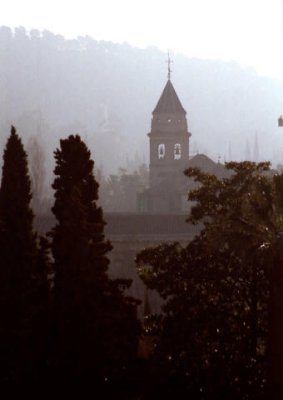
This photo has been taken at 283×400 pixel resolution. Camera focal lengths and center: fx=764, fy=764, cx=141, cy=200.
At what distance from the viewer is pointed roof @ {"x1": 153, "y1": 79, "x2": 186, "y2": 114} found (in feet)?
237

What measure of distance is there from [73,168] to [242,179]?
4.95m

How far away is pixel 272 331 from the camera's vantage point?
1709cm

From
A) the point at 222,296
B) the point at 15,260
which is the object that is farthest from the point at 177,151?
the point at 222,296

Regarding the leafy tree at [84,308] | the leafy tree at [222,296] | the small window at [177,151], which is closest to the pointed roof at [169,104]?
the small window at [177,151]

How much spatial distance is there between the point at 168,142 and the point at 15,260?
161 feet

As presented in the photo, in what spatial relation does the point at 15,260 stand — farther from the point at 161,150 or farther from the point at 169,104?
the point at 169,104

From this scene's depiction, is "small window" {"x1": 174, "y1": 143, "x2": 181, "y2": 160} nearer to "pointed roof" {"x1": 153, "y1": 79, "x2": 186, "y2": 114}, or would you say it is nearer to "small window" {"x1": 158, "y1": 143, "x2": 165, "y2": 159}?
"small window" {"x1": 158, "y1": 143, "x2": 165, "y2": 159}

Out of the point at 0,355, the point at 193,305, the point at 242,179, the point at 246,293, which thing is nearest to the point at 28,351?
the point at 0,355

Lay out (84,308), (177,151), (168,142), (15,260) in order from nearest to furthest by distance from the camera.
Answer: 1. (84,308)
2. (15,260)
3. (168,142)
4. (177,151)

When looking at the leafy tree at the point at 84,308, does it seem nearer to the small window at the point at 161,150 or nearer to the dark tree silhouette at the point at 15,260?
the dark tree silhouette at the point at 15,260

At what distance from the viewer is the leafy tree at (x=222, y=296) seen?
60.3ft

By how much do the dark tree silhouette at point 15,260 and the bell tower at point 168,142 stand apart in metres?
47.7

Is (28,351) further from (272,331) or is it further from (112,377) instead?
(272,331)

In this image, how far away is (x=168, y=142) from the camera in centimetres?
7081
